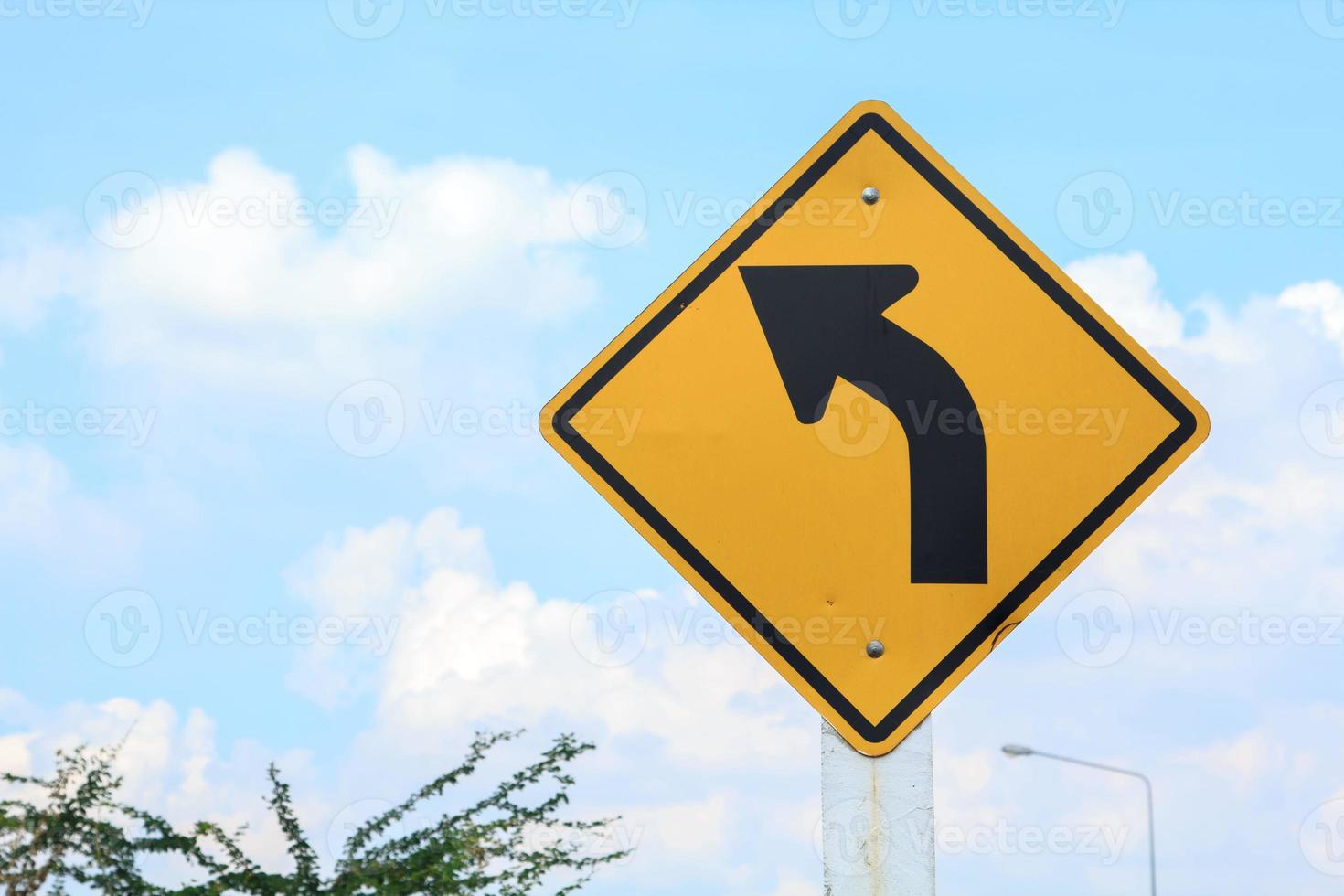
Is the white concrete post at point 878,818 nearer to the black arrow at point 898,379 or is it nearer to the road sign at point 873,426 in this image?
the road sign at point 873,426

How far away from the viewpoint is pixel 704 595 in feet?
8.07

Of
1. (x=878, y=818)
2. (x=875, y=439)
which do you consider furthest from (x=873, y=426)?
(x=878, y=818)

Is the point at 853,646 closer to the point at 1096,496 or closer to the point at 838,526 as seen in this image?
the point at 838,526

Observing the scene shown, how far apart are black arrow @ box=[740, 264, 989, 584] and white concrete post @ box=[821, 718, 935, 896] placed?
33cm

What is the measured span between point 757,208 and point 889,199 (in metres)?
0.26

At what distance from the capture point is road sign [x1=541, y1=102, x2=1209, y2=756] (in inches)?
95.3

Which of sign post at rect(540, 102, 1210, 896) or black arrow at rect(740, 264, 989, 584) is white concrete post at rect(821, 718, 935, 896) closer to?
sign post at rect(540, 102, 1210, 896)

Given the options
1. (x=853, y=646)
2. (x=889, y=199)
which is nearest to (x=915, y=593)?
(x=853, y=646)

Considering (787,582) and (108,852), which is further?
(108,852)

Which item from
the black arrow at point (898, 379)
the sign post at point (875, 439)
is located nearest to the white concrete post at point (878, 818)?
the sign post at point (875, 439)

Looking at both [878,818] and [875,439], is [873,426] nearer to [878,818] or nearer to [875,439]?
[875,439]

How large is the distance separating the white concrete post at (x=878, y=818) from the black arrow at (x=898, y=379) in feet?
1.09

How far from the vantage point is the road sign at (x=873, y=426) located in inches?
95.3

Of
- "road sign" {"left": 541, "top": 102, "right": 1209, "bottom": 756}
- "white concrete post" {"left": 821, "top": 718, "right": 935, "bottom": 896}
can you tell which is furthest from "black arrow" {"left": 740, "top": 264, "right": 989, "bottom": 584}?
"white concrete post" {"left": 821, "top": 718, "right": 935, "bottom": 896}
